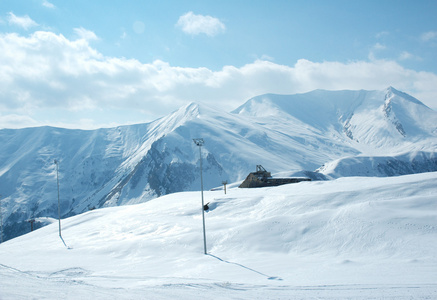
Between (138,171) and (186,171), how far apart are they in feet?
108

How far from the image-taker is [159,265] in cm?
2278

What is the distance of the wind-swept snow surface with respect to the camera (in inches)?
580

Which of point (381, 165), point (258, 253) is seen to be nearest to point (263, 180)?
point (258, 253)

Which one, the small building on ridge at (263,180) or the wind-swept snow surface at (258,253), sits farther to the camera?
the small building on ridge at (263,180)

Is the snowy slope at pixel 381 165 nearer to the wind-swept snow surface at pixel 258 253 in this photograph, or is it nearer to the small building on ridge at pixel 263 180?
the small building on ridge at pixel 263 180

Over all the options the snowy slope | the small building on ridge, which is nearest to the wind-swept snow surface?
the small building on ridge

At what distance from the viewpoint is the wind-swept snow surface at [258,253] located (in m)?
14.7

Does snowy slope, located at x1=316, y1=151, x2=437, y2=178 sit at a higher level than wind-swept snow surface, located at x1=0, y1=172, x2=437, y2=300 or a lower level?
higher

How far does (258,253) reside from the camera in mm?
23781

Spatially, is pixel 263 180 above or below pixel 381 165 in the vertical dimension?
below

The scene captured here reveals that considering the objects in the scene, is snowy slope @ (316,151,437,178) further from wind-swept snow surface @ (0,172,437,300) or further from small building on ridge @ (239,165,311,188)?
wind-swept snow surface @ (0,172,437,300)

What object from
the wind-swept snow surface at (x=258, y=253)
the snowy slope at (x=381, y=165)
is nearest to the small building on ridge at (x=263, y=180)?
the wind-swept snow surface at (x=258, y=253)

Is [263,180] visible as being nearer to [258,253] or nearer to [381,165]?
[258,253]

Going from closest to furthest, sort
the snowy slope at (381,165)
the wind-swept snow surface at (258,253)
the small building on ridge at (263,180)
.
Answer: the wind-swept snow surface at (258,253) < the small building on ridge at (263,180) < the snowy slope at (381,165)
